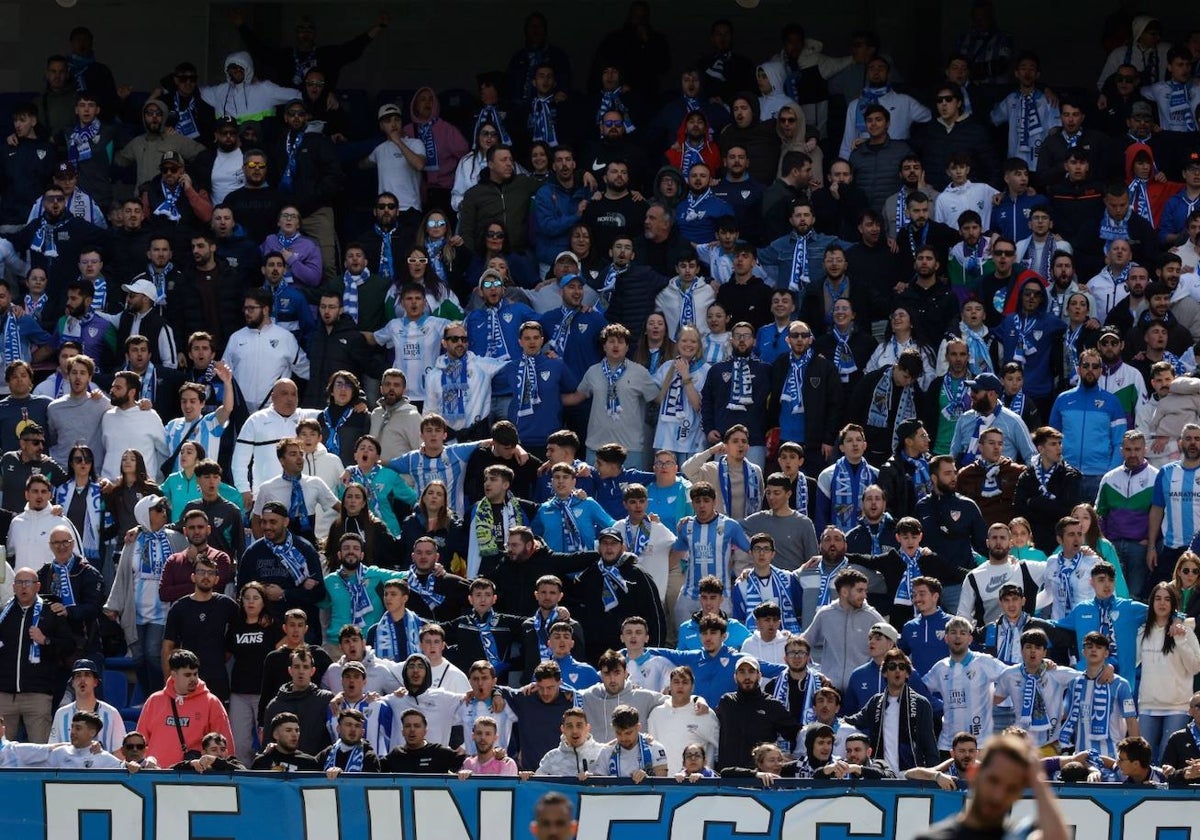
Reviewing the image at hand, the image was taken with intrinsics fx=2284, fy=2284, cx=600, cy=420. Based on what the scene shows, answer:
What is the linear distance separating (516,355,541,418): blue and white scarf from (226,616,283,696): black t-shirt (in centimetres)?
369

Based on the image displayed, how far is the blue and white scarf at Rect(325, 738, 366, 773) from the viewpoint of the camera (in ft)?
45.5

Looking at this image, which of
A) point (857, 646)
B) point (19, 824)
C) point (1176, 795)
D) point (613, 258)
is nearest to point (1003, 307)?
point (613, 258)

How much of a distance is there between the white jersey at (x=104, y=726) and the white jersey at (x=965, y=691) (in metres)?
5.21

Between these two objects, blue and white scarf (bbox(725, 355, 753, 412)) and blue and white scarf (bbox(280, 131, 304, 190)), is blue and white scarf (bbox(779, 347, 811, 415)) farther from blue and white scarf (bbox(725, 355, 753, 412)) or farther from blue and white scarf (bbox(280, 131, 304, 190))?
blue and white scarf (bbox(280, 131, 304, 190))

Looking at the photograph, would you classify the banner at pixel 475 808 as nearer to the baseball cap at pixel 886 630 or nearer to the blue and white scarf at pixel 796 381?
the baseball cap at pixel 886 630

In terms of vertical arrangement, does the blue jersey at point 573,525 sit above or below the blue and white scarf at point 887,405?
below

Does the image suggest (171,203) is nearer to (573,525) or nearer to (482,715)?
(573,525)

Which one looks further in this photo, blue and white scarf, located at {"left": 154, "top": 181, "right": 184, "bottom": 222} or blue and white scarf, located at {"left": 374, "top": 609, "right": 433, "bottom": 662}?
blue and white scarf, located at {"left": 154, "top": 181, "right": 184, "bottom": 222}

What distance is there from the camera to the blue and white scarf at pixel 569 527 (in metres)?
16.2

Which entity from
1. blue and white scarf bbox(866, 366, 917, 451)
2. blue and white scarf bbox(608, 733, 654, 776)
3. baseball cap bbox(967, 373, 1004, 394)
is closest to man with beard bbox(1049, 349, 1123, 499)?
baseball cap bbox(967, 373, 1004, 394)

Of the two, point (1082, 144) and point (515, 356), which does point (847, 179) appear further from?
point (515, 356)

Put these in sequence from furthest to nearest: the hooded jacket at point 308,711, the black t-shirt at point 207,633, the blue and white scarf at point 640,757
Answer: the black t-shirt at point 207,633, the hooded jacket at point 308,711, the blue and white scarf at point 640,757

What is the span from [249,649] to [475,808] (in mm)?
2708

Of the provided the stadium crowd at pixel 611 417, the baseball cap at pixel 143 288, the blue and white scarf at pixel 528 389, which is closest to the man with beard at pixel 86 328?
the stadium crowd at pixel 611 417
